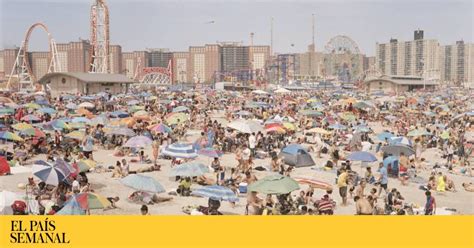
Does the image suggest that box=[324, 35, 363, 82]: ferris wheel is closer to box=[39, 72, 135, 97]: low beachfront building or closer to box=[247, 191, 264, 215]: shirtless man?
box=[39, 72, 135, 97]: low beachfront building

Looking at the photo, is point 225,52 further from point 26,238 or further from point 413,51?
point 26,238

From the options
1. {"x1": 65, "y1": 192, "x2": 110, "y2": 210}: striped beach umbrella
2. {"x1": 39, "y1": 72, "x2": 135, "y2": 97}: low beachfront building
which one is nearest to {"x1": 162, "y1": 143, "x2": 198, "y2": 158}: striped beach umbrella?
{"x1": 65, "y1": 192, "x2": 110, "y2": 210}: striped beach umbrella

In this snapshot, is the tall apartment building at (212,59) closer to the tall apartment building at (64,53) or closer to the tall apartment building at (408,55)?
the tall apartment building at (64,53)

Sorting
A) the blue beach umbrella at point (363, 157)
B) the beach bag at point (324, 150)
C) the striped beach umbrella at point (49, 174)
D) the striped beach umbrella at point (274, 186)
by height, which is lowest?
the beach bag at point (324, 150)

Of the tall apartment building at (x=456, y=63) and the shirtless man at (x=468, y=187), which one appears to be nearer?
the shirtless man at (x=468, y=187)

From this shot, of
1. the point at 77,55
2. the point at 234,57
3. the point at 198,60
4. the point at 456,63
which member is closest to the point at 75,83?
the point at 77,55

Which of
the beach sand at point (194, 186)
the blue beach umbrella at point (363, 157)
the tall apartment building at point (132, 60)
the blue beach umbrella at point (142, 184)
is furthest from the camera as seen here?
the tall apartment building at point (132, 60)

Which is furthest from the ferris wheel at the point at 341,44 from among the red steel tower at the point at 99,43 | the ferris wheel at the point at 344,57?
the red steel tower at the point at 99,43

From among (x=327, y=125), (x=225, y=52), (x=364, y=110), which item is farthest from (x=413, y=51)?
(x=327, y=125)
